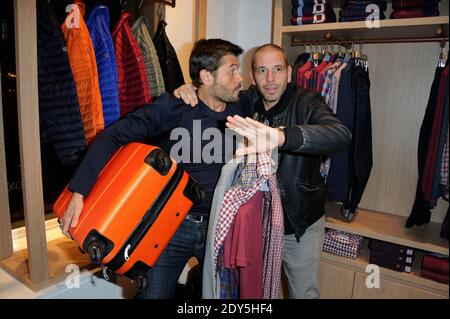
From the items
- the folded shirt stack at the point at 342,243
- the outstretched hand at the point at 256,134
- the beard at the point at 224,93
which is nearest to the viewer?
the outstretched hand at the point at 256,134

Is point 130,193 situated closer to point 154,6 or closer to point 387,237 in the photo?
point 387,237

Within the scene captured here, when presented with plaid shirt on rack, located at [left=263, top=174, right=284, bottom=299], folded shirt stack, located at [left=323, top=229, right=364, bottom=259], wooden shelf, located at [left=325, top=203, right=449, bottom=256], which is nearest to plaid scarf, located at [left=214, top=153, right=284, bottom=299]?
plaid shirt on rack, located at [left=263, top=174, right=284, bottom=299]

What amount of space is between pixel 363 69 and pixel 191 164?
96 centimetres

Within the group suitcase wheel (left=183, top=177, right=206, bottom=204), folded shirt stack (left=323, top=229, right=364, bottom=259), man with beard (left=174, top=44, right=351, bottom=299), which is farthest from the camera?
folded shirt stack (left=323, top=229, right=364, bottom=259)

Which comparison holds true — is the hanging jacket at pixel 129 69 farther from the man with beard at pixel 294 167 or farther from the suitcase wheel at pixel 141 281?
the suitcase wheel at pixel 141 281

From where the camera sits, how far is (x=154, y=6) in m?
1.75

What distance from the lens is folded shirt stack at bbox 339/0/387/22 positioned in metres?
1.53

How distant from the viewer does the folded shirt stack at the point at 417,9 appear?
141cm

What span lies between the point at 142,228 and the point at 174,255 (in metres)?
0.34

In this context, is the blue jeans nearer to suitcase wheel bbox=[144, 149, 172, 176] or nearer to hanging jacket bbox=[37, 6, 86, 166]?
suitcase wheel bbox=[144, 149, 172, 176]

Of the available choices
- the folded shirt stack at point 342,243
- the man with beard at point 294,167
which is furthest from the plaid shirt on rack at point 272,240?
the folded shirt stack at point 342,243

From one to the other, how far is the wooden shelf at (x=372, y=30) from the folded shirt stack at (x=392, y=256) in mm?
839

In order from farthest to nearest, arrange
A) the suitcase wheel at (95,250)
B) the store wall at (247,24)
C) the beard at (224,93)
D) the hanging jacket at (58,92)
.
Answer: the store wall at (247,24), the hanging jacket at (58,92), the beard at (224,93), the suitcase wheel at (95,250)

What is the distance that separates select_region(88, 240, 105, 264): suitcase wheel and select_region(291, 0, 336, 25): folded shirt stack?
1345 millimetres
